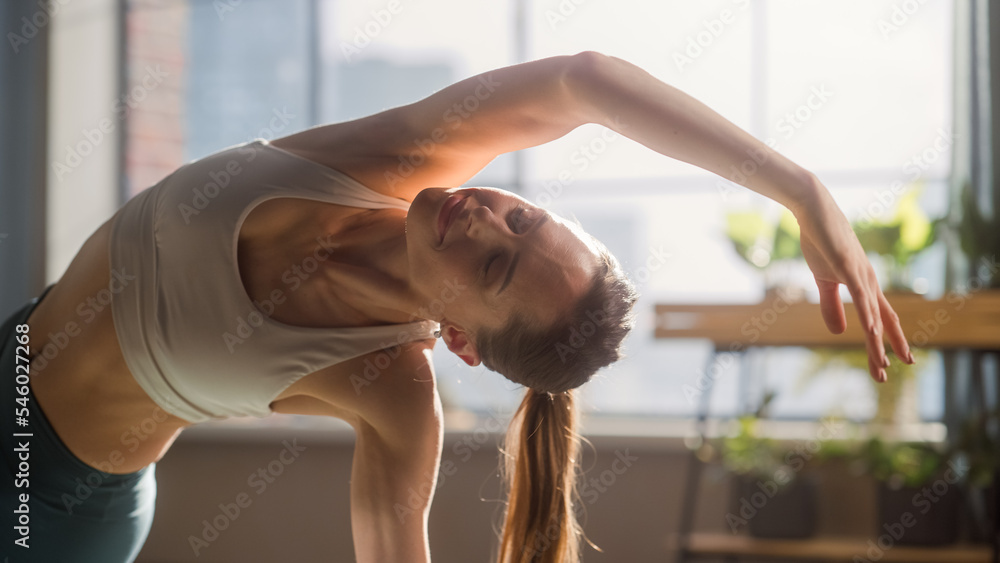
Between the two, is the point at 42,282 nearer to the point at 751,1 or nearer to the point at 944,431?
the point at 751,1

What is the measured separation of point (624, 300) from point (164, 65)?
11.2ft

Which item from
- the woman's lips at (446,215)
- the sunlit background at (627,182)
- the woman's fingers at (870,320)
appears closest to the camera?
the woman's fingers at (870,320)

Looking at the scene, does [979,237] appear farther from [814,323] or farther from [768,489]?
[768,489]

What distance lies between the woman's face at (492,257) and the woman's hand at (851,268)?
342 millimetres

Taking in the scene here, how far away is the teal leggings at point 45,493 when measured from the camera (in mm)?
1148

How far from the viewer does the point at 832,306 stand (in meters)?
0.92

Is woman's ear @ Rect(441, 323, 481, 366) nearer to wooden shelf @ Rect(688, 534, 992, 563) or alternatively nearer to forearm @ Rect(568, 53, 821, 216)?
forearm @ Rect(568, 53, 821, 216)

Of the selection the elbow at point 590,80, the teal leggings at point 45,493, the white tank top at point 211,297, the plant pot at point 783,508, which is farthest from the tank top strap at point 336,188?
the plant pot at point 783,508

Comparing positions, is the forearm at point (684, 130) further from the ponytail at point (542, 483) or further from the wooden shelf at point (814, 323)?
the wooden shelf at point (814, 323)

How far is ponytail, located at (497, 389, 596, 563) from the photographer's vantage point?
1222 millimetres

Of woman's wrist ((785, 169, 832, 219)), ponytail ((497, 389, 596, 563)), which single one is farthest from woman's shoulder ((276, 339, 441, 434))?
woman's wrist ((785, 169, 832, 219))

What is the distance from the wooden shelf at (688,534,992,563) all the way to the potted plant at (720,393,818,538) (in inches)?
1.6

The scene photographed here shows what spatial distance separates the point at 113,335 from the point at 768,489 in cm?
217

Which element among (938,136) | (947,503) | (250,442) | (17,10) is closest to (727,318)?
(947,503)
